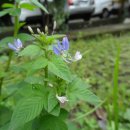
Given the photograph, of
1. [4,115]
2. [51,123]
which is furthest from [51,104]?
[4,115]

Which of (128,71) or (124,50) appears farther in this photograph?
(124,50)

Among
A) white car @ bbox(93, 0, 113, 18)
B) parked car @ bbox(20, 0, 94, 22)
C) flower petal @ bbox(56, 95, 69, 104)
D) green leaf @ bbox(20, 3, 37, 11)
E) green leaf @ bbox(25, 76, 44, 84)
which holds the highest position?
green leaf @ bbox(20, 3, 37, 11)

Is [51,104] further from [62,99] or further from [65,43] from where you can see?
[65,43]

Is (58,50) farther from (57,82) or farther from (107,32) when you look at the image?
(107,32)

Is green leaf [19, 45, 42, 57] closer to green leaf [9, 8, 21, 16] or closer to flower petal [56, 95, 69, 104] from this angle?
flower petal [56, 95, 69, 104]

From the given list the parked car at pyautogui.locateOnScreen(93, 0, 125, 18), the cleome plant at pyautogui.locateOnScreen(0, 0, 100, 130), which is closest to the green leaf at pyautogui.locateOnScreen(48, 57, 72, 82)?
the cleome plant at pyautogui.locateOnScreen(0, 0, 100, 130)

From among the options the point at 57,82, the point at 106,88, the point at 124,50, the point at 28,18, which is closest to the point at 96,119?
the point at 106,88

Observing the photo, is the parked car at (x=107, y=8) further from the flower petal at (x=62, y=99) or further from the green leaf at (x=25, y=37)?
the flower petal at (x=62, y=99)
